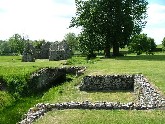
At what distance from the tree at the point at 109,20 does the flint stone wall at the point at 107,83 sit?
112 ft

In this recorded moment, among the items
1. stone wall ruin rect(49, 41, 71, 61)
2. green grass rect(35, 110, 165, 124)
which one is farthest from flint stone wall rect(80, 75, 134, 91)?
stone wall ruin rect(49, 41, 71, 61)

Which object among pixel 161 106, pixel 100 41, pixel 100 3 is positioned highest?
pixel 100 3

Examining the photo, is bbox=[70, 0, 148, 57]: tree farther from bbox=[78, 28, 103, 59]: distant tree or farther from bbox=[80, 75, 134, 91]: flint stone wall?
bbox=[80, 75, 134, 91]: flint stone wall

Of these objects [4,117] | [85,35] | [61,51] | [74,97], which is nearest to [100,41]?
[85,35]

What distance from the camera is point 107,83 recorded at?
3603 centimetres

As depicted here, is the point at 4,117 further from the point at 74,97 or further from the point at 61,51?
the point at 61,51

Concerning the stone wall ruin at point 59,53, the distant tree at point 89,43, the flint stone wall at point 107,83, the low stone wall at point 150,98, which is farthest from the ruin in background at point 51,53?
the low stone wall at point 150,98

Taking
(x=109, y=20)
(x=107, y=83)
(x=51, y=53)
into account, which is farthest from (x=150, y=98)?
(x=51, y=53)

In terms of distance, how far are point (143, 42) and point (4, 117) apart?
69948 mm

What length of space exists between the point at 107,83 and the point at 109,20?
35156 mm

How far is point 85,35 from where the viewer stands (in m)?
71.6

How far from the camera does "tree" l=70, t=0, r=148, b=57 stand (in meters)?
69.6

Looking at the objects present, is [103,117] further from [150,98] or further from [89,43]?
[89,43]

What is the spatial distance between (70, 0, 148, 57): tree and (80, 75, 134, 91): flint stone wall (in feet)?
112
